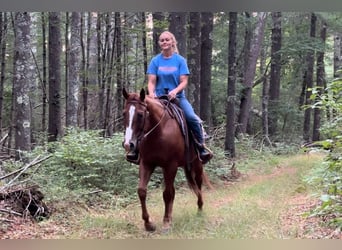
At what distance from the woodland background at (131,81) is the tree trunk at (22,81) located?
0.01 m

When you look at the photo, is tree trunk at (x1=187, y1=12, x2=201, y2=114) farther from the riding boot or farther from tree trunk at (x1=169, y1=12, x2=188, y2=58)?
the riding boot

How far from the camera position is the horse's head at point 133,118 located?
2.86 m

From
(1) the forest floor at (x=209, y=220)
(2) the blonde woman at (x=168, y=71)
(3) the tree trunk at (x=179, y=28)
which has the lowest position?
(1) the forest floor at (x=209, y=220)

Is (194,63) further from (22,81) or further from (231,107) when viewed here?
(22,81)

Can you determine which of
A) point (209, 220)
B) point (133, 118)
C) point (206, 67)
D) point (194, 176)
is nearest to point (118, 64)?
point (206, 67)

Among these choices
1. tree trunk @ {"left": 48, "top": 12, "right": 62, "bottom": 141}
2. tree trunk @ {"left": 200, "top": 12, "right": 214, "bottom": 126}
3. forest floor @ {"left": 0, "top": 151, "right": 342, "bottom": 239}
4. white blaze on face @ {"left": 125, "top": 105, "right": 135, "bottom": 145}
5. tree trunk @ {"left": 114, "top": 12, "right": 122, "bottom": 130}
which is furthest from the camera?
tree trunk @ {"left": 114, "top": 12, "right": 122, "bottom": 130}

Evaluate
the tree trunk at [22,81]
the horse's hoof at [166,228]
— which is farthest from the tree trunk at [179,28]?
the horse's hoof at [166,228]

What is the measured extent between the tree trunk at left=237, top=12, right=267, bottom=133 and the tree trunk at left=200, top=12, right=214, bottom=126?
41.4 inches

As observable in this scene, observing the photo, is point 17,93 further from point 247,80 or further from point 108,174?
point 247,80

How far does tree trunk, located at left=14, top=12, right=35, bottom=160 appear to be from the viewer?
4.95 m

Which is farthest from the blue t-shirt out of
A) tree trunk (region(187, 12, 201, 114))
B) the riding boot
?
tree trunk (region(187, 12, 201, 114))

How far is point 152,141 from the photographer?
10.5ft

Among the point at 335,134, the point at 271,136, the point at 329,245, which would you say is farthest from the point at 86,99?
the point at 329,245

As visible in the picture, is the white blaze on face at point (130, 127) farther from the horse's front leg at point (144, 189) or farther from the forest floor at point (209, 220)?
the forest floor at point (209, 220)
